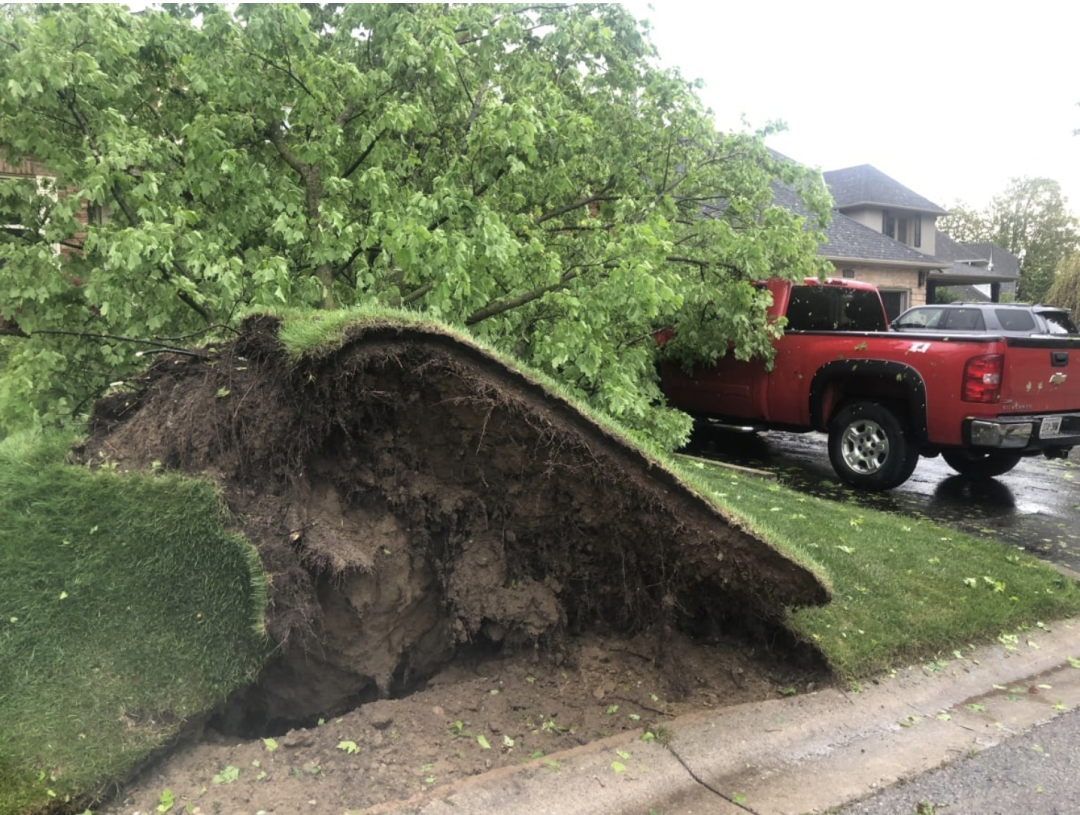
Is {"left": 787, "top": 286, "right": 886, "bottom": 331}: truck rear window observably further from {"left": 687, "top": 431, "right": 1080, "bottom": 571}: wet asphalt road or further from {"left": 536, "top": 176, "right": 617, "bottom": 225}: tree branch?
{"left": 536, "top": 176, "right": 617, "bottom": 225}: tree branch

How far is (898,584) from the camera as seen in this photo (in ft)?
16.0

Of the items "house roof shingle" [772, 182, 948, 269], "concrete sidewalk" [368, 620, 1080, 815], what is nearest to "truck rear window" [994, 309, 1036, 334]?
"house roof shingle" [772, 182, 948, 269]

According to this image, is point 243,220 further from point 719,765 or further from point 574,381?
point 719,765

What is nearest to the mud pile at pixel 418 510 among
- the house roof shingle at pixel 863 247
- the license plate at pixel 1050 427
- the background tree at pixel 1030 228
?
the license plate at pixel 1050 427

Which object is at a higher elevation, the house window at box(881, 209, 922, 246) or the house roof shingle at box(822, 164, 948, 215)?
the house roof shingle at box(822, 164, 948, 215)

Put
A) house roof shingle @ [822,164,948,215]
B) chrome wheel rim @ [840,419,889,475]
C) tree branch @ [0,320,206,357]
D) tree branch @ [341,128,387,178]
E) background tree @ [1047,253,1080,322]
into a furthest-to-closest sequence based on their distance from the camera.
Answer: house roof shingle @ [822,164,948,215] < background tree @ [1047,253,1080,322] < chrome wheel rim @ [840,419,889,475] < tree branch @ [341,128,387,178] < tree branch @ [0,320,206,357]

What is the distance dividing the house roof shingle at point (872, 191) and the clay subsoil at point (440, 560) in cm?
3087

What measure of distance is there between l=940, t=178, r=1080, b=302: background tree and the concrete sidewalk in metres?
53.1

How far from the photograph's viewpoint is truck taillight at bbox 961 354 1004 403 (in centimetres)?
696

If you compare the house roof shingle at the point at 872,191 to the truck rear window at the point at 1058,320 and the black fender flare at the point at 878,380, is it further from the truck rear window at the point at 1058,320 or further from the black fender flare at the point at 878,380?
the black fender flare at the point at 878,380

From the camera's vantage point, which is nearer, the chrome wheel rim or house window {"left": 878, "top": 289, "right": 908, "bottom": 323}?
the chrome wheel rim

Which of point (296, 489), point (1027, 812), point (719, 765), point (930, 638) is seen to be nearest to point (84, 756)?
point (296, 489)

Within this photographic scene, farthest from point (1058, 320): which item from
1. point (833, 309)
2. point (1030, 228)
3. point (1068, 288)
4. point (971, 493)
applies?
point (1030, 228)

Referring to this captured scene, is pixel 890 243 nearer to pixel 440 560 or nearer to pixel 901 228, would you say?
pixel 901 228
